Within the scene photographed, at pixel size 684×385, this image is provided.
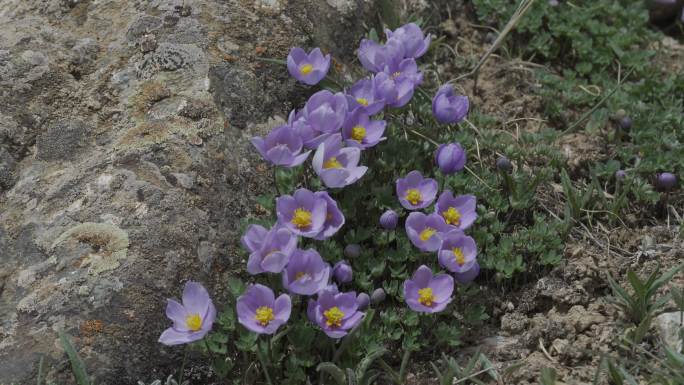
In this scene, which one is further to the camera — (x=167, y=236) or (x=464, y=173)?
(x=464, y=173)

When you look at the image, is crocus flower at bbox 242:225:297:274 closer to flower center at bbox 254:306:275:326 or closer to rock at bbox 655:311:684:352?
flower center at bbox 254:306:275:326

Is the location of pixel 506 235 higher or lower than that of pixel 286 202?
lower

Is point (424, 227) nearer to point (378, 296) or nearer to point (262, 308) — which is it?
point (378, 296)

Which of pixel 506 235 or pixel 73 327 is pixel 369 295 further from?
pixel 73 327

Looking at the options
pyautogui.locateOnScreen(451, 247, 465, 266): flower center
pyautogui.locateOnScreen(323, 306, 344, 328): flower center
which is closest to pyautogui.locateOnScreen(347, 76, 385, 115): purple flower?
pyautogui.locateOnScreen(451, 247, 465, 266): flower center

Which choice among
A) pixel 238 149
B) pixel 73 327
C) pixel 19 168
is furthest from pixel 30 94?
pixel 73 327

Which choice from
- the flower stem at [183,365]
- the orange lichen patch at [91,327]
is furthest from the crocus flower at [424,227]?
the orange lichen patch at [91,327]
